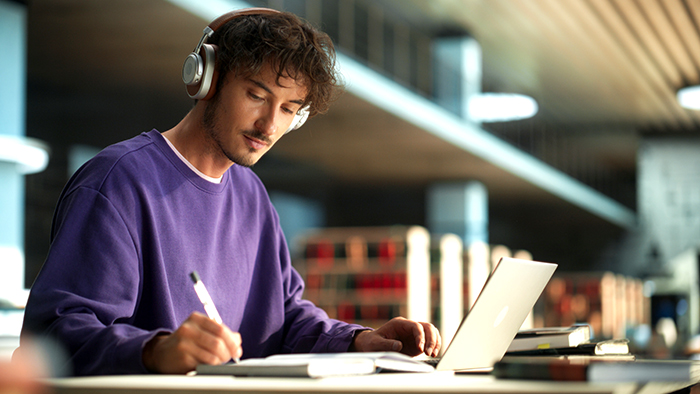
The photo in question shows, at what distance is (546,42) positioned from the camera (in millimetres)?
9875

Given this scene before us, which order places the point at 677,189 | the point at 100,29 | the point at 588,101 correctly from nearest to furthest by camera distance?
the point at 100,29, the point at 588,101, the point at 677,189

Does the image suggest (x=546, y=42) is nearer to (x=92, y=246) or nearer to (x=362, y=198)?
(x=362, y=198)

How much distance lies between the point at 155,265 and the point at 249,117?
1.11 ft

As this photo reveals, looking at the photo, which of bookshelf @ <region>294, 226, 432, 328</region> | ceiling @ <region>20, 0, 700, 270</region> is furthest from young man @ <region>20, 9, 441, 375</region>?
bookshelf @ <region>294, 226, 432, 328</region>

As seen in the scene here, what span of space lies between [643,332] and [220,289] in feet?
36.7

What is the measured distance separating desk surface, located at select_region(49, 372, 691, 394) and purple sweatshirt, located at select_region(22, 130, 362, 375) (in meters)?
A: 0.13

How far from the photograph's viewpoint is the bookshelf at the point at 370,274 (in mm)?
7633

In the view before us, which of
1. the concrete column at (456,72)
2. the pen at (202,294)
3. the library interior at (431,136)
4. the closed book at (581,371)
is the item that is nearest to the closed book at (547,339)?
the closed book at (581,371)

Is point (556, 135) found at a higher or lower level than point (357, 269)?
higher

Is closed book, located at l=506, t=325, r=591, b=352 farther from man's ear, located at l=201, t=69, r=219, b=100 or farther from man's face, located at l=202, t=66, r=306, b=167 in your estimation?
man's ear, located at l=201, t=69, r=219, b=100

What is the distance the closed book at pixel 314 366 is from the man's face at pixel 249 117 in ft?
1.77

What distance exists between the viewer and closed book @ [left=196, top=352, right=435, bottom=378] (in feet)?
2.60

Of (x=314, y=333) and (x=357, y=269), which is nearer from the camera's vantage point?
(x=314, y=333)

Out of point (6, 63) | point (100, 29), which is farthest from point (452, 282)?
point (6, 63)
